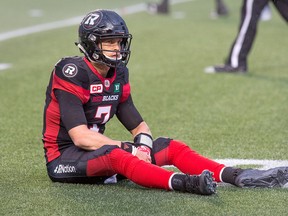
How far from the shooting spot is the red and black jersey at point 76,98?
Answer: 20.6 feet

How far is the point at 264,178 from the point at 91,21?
61.8 inches

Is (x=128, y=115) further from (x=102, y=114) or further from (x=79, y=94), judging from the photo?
(x=79, y=94)

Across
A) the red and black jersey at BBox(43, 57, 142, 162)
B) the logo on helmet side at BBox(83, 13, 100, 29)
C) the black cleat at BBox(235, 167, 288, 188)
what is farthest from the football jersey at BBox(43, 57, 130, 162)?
the black cleat at BBox(235, 167, 288, 188)

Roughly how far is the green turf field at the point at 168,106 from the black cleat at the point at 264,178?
2.2 inches

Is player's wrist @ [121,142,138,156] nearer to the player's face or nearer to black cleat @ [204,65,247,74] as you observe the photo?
the player's face

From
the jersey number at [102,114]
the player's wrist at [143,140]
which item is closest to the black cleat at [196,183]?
the player's wrist at [143,140]

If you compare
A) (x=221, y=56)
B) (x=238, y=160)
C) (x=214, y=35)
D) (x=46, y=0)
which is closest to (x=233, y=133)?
(x=238, y=160)

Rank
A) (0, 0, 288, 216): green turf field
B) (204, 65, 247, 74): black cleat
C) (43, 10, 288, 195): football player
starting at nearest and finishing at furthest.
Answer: (0, 0, 288, 216): green turf field → (43, 10, 288, 195): football player → (204, 65, 247, 74): black cleat

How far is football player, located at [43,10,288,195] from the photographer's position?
608 cm

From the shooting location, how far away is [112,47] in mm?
6438

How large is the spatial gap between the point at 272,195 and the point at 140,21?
41.4ft

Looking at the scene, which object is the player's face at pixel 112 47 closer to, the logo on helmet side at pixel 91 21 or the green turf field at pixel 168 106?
the logo on helmet side at pixel 91 21

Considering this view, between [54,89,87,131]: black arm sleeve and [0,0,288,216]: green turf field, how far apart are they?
0.42 metres

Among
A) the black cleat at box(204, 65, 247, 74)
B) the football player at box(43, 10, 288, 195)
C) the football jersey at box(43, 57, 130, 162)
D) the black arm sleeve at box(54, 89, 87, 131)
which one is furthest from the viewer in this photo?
the black cleat at box(204, 65, 247, 74)
